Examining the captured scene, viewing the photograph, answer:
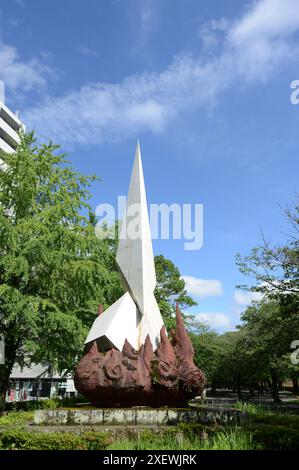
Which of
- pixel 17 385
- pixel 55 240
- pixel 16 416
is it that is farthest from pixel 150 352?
pixel 17 385

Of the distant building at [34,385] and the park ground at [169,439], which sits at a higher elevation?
the park ground at [169,439]

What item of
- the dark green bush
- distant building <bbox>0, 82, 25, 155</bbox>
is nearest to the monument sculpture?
the dark green bush

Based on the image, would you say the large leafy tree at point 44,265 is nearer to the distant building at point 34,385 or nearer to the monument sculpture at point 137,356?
the monument sculpture at point 137,356

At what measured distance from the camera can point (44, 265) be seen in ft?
44.5

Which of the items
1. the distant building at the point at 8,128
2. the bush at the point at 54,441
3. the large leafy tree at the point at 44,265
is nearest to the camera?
the bush at the point at 54,441

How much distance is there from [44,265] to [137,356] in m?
5.95

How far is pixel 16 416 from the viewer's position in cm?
1027

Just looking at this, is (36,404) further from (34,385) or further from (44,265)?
(34,385)

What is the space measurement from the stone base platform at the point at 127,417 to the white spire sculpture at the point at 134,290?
1.74 m

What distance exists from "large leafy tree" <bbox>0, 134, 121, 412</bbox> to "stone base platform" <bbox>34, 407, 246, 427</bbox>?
463 centimetres

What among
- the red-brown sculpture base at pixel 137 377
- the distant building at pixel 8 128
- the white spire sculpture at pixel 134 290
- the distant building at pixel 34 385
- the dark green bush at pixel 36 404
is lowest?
the distant building at pixel 34 385

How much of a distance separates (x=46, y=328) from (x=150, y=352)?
5152mm

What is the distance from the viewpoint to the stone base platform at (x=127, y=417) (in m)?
7.65

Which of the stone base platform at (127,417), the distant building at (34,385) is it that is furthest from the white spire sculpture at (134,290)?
the distant building at (34,385)
